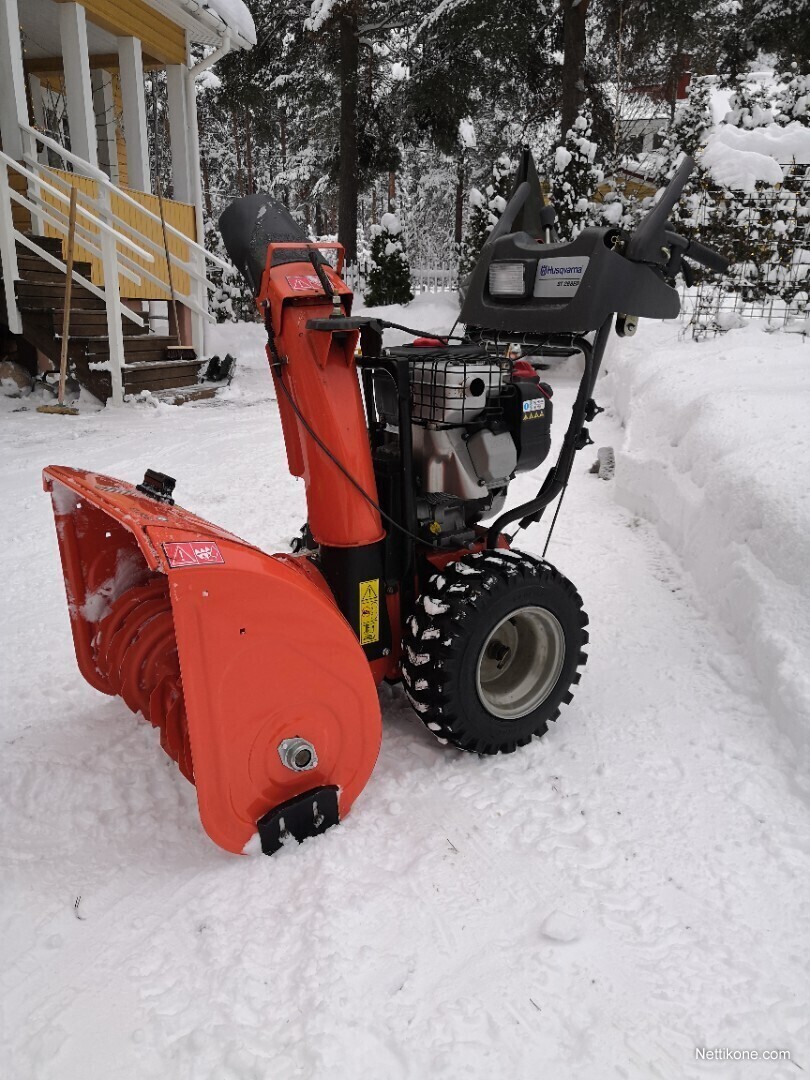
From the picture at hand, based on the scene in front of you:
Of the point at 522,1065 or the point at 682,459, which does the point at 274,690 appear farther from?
the point at 682,459

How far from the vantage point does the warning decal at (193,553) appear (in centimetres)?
162

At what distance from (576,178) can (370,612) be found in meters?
12.2

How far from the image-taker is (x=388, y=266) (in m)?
15.9

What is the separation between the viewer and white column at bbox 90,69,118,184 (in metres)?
12.1

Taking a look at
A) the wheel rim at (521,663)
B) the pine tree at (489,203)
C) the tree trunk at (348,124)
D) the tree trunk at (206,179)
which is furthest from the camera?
the tree trunk at (206,179)

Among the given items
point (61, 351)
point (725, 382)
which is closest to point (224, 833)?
point (725, 382)

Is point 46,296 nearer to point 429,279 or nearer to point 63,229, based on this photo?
point 63,229

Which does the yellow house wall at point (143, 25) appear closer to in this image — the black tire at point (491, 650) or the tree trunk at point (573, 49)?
the tree trunk at point (573, 49)

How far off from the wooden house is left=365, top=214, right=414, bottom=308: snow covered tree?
5.24 metres

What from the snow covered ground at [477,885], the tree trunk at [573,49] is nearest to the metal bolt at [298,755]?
the snow covered ground at [477,885]

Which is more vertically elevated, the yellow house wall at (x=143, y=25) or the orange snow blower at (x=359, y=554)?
the yellow house wall at (x=143, y=25)

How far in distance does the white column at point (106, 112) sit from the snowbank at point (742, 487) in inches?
413

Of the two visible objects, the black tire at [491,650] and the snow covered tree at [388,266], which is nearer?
the black tire at [491,650]

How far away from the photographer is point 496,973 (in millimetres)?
1647
